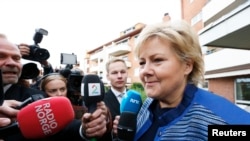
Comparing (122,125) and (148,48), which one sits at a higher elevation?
(148,48)

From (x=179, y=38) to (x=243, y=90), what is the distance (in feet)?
41.9

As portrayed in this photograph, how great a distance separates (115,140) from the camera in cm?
168

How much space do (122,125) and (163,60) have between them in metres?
0.47

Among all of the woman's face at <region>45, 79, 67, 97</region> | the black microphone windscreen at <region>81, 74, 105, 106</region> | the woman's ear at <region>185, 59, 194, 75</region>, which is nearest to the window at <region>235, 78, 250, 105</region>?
the woman's face at <region>45, 79, 67, 97</region>

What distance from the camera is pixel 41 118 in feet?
3.89

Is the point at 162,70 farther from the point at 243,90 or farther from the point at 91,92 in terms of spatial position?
the point at 243,90

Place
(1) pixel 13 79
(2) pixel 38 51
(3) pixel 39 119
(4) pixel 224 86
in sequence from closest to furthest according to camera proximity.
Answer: (3) pixel 39 119, (1) pixel 13 79, (2) pixel 38 51, (4) pixel 224 86

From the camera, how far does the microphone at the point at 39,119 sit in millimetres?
1158

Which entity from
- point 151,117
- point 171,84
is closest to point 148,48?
point 171,84

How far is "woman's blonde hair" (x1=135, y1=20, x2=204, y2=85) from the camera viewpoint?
147 cm

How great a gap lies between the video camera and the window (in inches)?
446

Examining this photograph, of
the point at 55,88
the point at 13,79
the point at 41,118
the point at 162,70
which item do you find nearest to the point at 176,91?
the point at 162,70

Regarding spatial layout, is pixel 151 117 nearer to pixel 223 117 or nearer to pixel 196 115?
pixel 196 115

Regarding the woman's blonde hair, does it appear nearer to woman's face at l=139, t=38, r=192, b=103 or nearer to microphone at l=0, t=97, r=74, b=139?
woman's face at l=139, t=38, r=192, b=103
